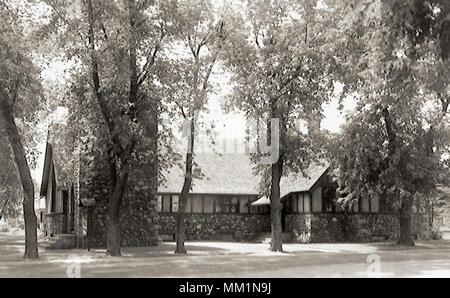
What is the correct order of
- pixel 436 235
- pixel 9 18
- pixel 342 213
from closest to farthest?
pixel 9 18 → pixel 342 213 → pixel 436 235

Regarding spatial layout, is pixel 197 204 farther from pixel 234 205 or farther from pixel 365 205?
pixel 365 205

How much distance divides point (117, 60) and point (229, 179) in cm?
2233

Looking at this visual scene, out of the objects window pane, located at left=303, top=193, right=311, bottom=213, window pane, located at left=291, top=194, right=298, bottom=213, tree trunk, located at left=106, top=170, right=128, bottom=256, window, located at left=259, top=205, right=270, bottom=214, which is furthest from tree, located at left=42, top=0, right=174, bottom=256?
window, located at left=259, top=205, right=270, bottom=214

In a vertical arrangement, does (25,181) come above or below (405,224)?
above

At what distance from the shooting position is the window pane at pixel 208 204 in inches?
1812

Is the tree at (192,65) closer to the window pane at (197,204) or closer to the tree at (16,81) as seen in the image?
the tree at (16,81)

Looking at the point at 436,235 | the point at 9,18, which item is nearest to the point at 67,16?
the point at 9,18

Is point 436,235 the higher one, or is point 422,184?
point 422,184

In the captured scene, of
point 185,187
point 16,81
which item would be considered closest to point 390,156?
point 185,187

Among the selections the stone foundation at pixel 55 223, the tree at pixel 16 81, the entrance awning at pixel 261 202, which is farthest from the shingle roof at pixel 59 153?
the entrance awning at pixel 261 202

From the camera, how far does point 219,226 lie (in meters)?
46.1
